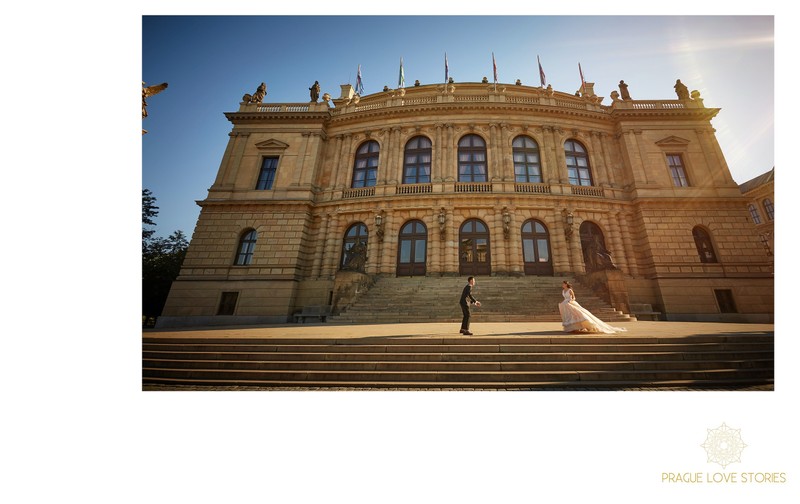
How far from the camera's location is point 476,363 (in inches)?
213

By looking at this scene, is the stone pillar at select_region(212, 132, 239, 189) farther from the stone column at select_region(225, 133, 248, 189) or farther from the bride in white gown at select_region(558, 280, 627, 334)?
the bride in white gown at select_region(558, 280, 627, 334)

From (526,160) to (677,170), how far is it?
9359mm

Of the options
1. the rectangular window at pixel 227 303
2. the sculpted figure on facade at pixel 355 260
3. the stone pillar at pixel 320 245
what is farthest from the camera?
the stone pillar at pixel 320 245

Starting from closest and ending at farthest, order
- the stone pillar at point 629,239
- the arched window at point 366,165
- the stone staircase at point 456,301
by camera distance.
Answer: the stone staircase at point 456,301, the stone pillar at point 629,239, the arched window at point 366,165

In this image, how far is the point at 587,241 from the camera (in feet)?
52.4

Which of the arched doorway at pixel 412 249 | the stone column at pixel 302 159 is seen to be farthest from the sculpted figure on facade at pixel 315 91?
the arched doorway at pixel 412 249

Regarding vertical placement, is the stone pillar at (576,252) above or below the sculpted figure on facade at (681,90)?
below

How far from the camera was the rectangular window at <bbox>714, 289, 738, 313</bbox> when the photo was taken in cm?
1408

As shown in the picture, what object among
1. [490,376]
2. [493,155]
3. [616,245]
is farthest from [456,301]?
[616,245]

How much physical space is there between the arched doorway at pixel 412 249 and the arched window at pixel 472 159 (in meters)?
4.29

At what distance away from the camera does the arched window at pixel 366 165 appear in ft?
59.9

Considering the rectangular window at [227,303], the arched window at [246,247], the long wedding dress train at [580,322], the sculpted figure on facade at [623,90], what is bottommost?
the long wedding dress train at [580,322]

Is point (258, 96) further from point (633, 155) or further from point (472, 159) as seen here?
point (633, 155)

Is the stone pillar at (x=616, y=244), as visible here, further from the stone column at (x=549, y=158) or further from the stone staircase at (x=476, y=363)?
the stone staircase at (x=476, y=363)
